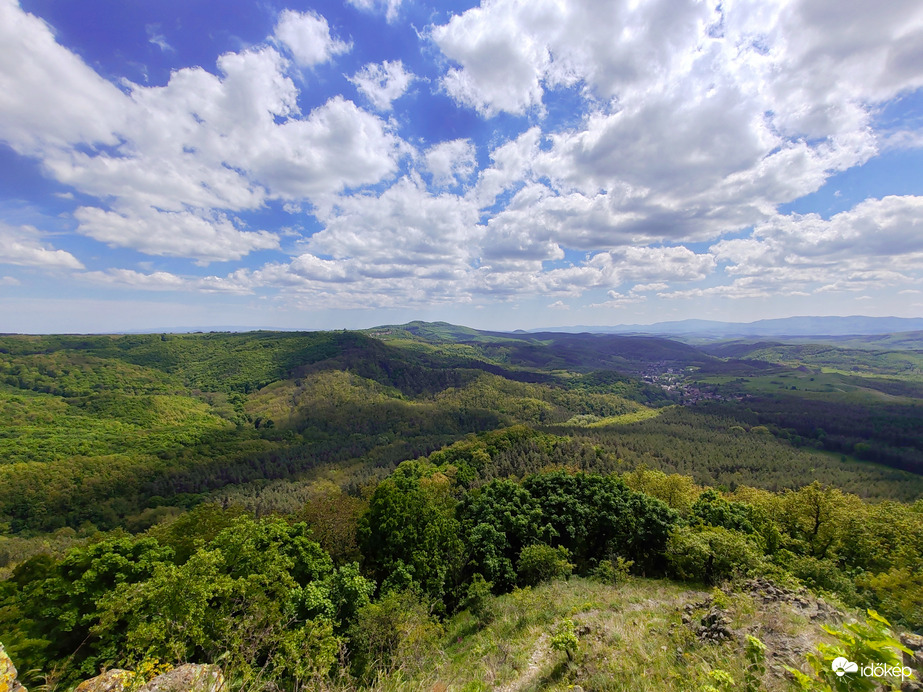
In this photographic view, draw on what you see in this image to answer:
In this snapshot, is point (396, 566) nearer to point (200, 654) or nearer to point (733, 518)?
point (200, 654)

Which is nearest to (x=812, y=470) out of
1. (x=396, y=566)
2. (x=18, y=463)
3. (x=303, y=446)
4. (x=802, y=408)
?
(x=802, y=408)

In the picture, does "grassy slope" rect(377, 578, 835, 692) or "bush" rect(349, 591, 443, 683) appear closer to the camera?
"grassy slope" rect(377, 578, 835, 692)

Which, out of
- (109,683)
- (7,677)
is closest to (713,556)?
(109,683)

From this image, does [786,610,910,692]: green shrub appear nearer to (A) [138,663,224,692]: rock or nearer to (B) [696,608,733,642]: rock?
(B) [696,608,733,642]: rock

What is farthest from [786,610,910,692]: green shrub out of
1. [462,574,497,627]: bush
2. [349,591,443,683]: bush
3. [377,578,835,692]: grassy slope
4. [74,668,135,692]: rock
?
[462,574,497,627]: bush

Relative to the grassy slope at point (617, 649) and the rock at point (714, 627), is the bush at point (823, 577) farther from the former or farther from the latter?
the rock at point (714, 627)

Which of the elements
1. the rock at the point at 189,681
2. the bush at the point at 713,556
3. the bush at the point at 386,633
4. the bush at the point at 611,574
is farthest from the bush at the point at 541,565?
the rock at the point at 189,681
